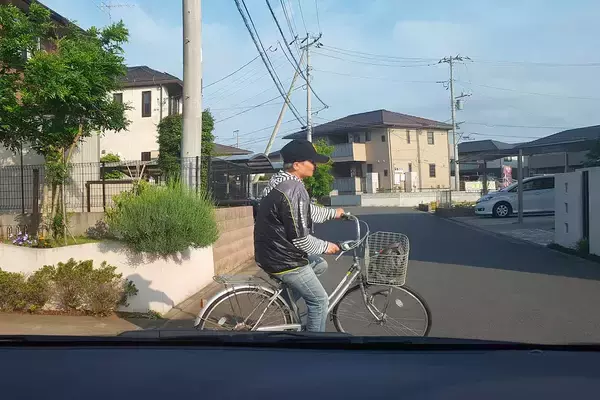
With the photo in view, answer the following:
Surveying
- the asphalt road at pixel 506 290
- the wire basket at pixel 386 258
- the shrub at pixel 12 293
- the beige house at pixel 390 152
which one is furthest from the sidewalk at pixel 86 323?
the beige house at pixel 390 152

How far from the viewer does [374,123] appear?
5047 centimetres

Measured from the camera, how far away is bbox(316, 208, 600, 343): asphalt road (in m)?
6.24

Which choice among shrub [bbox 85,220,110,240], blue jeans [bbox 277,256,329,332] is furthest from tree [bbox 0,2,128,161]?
blue jeans [bbox 277,256,329,332]

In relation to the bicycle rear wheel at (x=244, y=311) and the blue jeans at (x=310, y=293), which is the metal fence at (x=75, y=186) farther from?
the blue jeans at (x=310, y=293)

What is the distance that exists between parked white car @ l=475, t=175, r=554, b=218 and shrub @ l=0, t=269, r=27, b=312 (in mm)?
20268

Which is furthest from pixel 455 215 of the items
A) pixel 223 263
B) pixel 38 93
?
pixel 38 93

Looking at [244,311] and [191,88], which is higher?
[191,88]

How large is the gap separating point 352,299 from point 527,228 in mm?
14963

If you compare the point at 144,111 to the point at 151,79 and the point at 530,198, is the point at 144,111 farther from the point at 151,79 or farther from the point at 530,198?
the point at 530,198

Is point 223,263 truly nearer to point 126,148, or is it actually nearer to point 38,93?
point 38,93

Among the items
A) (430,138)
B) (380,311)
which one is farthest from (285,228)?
(430,138)

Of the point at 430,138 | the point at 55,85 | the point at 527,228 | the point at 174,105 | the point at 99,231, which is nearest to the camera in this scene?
the point at 55,85

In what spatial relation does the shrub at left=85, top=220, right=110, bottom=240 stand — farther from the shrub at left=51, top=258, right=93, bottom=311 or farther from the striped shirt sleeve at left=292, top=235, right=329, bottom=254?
the striped shirt sleeve at left=292, top=235, right=329, bottom=254

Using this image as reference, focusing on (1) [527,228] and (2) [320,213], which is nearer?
(2) [320,213]
